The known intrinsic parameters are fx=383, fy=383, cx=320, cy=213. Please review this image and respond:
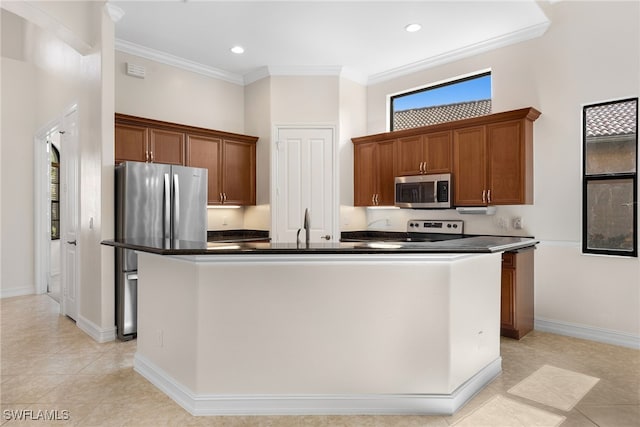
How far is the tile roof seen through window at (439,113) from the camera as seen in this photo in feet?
15.3

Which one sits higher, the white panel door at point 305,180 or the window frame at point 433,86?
the window frame at point 433,86

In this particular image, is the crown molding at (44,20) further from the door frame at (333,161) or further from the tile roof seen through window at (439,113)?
the tile roof seen through window at (439,113)

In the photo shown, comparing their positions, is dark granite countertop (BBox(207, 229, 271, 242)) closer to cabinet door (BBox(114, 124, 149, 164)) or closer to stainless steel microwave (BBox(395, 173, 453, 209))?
cabinet door (BBox(114, 124, 149, 164))

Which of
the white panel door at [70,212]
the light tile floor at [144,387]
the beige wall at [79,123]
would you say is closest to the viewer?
the light tile floor at [144,387]

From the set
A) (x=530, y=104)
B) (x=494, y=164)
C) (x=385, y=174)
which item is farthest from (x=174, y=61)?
(x=530, y=104)

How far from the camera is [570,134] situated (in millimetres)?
3891

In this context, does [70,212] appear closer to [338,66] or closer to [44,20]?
[44,20]

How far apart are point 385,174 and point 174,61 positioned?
314 centimetres

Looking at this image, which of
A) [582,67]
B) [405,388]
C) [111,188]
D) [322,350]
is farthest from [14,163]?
[582,67]

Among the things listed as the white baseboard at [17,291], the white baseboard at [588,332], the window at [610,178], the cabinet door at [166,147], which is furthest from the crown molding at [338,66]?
the white baseboard at [17,291]

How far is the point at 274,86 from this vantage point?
5.28 m

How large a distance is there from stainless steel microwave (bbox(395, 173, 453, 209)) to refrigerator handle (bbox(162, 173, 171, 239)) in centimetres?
272

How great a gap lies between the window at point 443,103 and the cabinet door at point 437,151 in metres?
0.48

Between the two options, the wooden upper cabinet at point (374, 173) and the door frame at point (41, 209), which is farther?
the door frame at point (41, 209)
